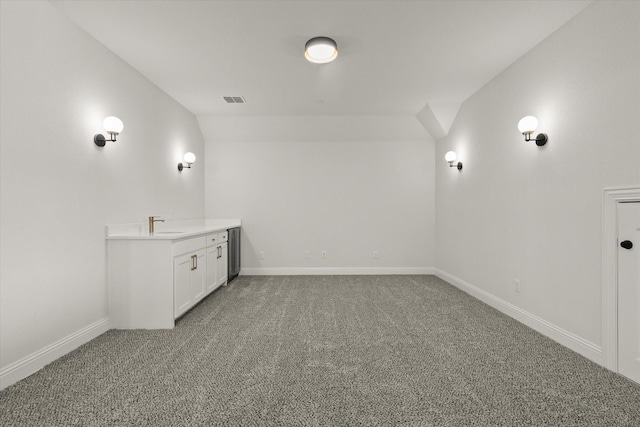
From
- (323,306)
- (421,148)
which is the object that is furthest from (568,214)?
(421,148)

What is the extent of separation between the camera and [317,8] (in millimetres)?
2461

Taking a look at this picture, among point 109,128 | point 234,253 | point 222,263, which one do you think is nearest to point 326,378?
point 109,128

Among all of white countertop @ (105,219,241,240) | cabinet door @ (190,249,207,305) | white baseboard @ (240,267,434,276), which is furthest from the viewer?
white baseboard @ (240,267,434,276)

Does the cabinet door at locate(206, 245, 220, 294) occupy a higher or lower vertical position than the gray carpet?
higher

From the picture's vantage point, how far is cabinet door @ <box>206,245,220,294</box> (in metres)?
4.10

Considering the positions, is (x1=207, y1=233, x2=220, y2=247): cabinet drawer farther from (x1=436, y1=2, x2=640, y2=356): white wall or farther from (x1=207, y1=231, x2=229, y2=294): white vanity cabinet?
(x1=436, y1=2, x2=640, y2=356): white wall

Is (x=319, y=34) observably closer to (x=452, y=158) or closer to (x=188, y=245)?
(x=188, y=245)

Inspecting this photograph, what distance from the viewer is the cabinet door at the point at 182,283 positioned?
3.15 m

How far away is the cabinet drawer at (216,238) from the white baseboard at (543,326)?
3501 millimetres

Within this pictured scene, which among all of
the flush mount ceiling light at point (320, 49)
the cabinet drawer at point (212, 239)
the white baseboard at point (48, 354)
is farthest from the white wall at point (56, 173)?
the flush mount ceiling light at point (320, 49)

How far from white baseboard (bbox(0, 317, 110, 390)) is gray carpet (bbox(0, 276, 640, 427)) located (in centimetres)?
6

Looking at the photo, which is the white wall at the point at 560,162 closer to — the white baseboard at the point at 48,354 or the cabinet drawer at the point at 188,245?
the cabinet drawer at the point at 188,245

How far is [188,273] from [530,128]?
3703 millimetres

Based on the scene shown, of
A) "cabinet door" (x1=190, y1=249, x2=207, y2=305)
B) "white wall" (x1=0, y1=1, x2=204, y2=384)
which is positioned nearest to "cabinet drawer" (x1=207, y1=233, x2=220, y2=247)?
"cabinet door" (x1=190, y1=249, x2=207, y2=305)
